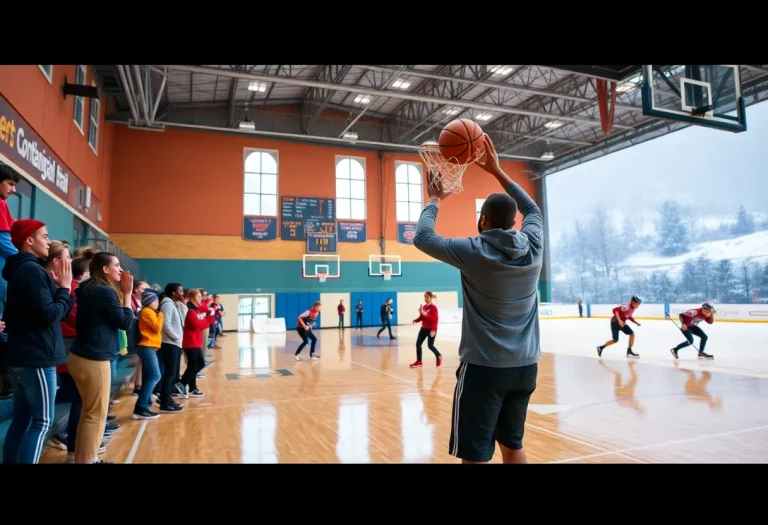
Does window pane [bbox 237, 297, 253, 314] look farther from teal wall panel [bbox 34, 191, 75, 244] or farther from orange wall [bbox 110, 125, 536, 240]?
teal wall panel [bbox 34, 191, 75, 244]

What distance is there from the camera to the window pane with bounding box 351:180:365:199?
965 inches

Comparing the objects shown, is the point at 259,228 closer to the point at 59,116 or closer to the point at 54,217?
the point at 59,116

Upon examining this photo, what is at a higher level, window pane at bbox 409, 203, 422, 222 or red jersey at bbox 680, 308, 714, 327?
window pane at bbox 409, 203, 422, 222

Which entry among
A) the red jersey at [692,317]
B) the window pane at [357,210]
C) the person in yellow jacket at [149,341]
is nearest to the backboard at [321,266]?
the window pane at [357,210]

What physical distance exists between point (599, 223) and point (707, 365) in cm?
2320

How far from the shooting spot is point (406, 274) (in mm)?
25391

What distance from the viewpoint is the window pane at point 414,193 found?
25.4 meters

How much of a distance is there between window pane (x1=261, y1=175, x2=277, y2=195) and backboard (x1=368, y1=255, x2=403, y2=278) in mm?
5881

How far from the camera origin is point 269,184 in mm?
22828

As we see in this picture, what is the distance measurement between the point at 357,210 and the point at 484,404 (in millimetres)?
22730

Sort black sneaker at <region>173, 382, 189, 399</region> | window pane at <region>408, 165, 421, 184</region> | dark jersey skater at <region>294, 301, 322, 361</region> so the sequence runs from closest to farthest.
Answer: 1. black sneaker at <region>173, 382, 189, 399</region>
2. dark jersey skater at <region>294, 301, 322, 361</region>
3. window pane at <region>408, 165, 421, 184</region>

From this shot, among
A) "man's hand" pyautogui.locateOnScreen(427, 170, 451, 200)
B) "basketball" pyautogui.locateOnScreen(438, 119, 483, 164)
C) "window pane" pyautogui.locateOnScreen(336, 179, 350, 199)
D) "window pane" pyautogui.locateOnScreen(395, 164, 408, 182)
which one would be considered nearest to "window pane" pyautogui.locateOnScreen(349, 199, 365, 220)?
"window pane" pyautogui.locateOnScreen(336, 179, 350, 199)

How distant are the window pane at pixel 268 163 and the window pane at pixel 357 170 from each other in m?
4.04
